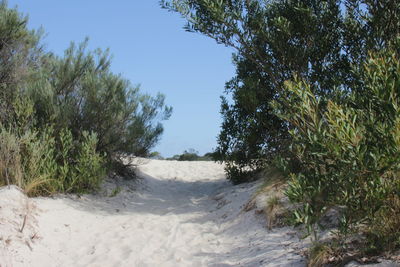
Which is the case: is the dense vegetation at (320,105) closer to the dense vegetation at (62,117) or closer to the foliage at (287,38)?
the foliage at (287,38)

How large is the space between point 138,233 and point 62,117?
348cm

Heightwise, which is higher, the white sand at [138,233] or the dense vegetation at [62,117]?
the dense vegetation at [62,117]

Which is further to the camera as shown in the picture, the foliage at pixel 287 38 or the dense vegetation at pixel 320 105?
the foliage at pixel 287 38

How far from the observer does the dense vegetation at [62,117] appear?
23.0 feet

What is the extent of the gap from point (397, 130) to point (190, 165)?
455 inches

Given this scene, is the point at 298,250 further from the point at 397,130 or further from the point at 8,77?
the point at 8,77

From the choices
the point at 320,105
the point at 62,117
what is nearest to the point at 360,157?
the point at 320,105

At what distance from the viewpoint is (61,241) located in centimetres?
564

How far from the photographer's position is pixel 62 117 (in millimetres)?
8219

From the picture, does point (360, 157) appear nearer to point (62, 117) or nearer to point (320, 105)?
point (320, 105)

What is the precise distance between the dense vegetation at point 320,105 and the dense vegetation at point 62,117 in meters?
2.46

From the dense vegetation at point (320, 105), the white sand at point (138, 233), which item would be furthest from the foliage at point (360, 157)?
the white sand at point (138, 233)

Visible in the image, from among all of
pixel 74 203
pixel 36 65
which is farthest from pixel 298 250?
pixel 36 65

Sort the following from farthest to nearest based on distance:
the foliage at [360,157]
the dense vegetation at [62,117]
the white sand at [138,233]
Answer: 1. the dense vegetation at [62,117]
2. the white sand at [138,233]
3. the foliage at [360,157]
